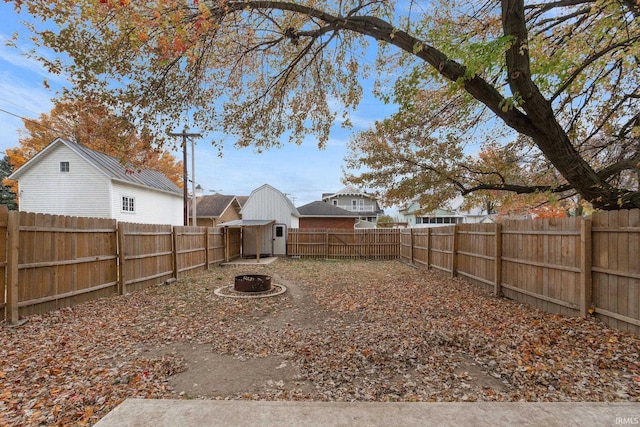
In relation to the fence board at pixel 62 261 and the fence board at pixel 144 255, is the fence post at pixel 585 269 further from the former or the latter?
the fence board at pixel 144 255

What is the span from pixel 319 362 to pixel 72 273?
5.70 meters

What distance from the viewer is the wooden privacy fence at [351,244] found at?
18.5 meters

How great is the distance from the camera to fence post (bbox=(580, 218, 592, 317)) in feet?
16.7

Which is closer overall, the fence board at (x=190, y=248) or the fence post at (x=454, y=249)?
the fence post at (x=454, y=249)

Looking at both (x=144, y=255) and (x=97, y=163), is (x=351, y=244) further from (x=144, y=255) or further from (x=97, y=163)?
(x=97, y=163)

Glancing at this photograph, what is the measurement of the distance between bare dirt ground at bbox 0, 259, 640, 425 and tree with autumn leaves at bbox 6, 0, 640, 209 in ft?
8.90

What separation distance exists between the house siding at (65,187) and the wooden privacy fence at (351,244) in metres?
10.5

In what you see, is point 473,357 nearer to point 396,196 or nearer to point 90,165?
point 396,196

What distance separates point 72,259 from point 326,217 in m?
19.3

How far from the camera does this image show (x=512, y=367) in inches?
144

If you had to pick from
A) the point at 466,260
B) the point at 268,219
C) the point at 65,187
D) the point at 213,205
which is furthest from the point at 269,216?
the point at 466,260

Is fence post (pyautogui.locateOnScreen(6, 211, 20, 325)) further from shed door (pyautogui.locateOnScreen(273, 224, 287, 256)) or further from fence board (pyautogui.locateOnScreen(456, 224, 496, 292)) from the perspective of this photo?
shed door (pyautogui.locateOnScreen(273, 224, 287, 256))

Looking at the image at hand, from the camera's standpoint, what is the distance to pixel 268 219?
20125mm

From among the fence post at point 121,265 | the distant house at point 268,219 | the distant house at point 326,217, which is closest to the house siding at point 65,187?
the distant house at point 268,219
